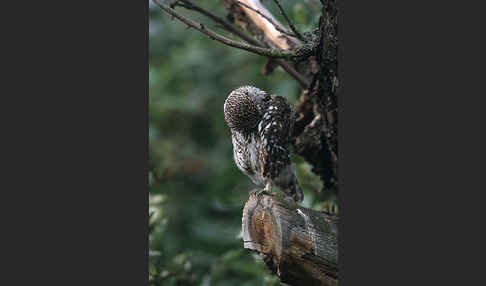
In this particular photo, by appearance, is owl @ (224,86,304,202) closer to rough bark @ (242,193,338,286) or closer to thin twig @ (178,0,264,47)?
rough bark @ (242,193,338,286)

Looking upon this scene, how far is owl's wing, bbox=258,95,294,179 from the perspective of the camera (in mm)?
3170

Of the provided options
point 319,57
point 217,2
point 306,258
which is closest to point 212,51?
point 217,2

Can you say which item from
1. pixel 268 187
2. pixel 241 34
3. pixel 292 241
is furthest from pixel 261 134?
pixel 241 34

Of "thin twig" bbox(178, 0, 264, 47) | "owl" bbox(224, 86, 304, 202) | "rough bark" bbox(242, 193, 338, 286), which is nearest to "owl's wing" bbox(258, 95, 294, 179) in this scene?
"owl" bbox(224, 86, 304, 202)

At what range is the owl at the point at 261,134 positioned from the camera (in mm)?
3166

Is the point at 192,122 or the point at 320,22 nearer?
the point at 320,22

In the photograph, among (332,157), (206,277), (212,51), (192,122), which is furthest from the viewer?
(212,51)

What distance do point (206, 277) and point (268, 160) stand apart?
71.8 inches

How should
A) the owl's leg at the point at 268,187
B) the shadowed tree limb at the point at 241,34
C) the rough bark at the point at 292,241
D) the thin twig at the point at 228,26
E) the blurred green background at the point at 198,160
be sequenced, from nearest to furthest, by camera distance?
the rough bark at the point at 292,241
the owl's leg at the point at 268,187
the shadowed tree limb at the point at 241,34
the thin twig at the point at 228,26
the blurred green background at the point at 198,160

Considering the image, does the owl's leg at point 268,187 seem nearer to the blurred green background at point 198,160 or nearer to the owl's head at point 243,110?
the owl's head at point 243,110

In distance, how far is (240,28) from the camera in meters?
4.30

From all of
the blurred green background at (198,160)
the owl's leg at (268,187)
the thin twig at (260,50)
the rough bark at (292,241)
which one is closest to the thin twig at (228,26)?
the blurred green background at (198,160)

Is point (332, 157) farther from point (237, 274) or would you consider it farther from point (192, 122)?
point (192, 122)

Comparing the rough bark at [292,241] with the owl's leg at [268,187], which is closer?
the rough bark at [292,241]
